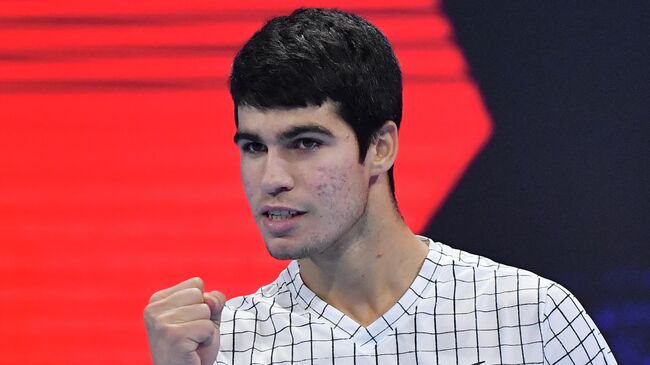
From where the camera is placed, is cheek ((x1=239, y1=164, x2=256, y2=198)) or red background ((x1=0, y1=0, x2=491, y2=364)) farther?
red background ((x1=0, y1=0, x2=491, y2=364))

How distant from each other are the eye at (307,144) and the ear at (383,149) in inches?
3.8

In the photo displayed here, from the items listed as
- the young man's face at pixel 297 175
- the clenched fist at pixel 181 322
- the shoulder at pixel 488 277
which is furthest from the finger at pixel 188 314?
the shoulder at pixel 488 277

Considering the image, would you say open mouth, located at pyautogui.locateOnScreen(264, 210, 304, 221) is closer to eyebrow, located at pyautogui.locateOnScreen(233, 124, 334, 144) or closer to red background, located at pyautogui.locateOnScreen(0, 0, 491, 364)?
eyebrow, located at pyautogui.locateOnScreen(233, 124, 334, 144)

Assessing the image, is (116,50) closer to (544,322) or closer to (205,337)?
(205,337)

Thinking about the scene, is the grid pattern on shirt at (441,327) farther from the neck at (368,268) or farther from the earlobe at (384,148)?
the earlobe at (384,148)

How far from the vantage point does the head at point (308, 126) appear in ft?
4.59

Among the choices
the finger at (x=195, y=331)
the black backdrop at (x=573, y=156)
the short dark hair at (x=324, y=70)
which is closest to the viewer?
the finger at (x=195, y=331)

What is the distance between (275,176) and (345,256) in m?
0.18

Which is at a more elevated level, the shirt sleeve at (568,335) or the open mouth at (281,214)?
the open mouth at (281,214)

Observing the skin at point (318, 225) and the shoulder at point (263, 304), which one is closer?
the skin at point (318, 225)

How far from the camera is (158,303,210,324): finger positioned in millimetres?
1308

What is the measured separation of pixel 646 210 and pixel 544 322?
575 mm

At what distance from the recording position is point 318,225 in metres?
1.42

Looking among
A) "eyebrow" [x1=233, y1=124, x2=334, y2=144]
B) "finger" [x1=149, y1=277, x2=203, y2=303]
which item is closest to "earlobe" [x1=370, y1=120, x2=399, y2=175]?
"eyebrow" [x1=233, y1=124, x2=334, y2=144]
